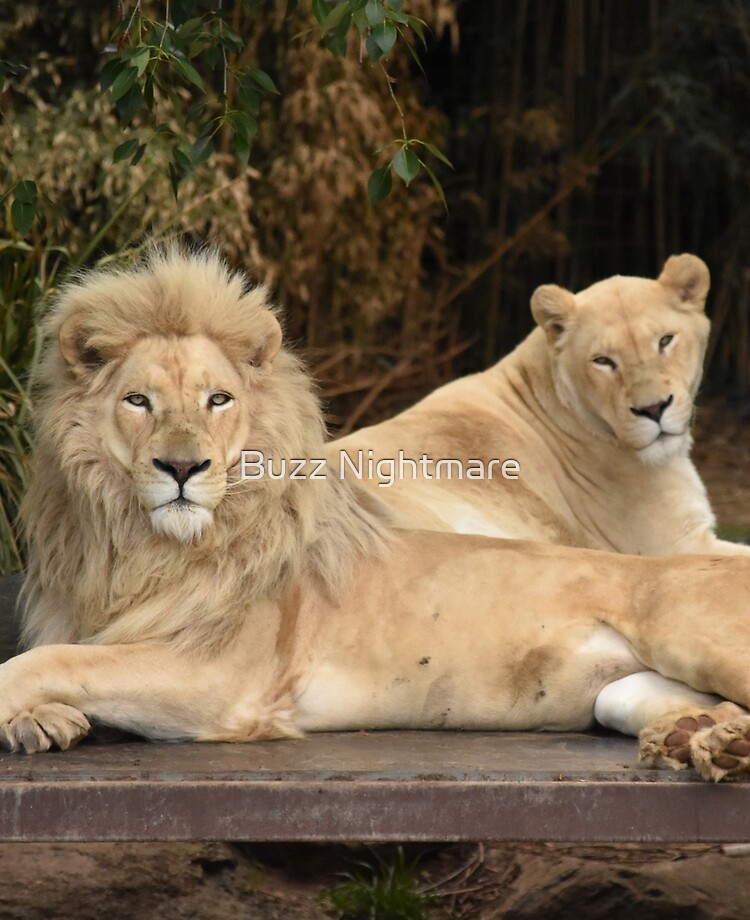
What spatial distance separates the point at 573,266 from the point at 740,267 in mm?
1006

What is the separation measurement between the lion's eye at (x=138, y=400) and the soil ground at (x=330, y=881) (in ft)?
3.89

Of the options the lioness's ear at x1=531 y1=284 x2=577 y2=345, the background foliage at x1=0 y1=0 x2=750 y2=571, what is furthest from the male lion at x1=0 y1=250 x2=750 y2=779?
the background foliage at x1=0 y1=0 x2=750 y2=571

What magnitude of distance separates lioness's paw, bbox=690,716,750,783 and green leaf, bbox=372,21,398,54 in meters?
1.42

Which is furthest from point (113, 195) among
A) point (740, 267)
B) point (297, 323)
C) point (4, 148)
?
point (740, 267)

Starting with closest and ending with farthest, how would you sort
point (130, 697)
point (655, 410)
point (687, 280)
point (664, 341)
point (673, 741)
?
point (673, 741), point (130, 697), point (655, 410), point (664, 341), point (687, 280)

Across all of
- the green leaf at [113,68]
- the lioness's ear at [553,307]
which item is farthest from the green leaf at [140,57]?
the lioness's ear at [553,307]

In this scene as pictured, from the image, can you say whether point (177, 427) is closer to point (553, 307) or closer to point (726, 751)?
point (726, 751)

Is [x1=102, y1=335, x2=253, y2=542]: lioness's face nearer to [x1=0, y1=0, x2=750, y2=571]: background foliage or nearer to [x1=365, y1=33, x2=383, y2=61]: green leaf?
[x1=365, y1=33, x2=383, y2=61]: green leaf

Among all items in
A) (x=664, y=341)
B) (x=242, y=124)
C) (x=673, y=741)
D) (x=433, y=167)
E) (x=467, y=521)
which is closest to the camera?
(x=673, y=741)

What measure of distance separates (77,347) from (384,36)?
0.92m

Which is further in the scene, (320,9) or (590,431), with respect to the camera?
(590,431)

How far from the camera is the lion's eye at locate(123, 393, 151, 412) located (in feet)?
10.7

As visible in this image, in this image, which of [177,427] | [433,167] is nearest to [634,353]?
[177,427]

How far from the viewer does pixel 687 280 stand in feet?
16.7
